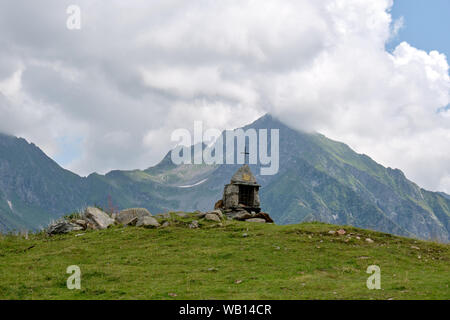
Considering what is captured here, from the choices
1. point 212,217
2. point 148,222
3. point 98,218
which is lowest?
point 148,222

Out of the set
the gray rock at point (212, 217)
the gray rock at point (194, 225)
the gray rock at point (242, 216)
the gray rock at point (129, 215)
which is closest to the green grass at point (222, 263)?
the gray rock at point (194, 225)

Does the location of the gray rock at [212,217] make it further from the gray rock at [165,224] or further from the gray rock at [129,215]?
the gray rock at [129,215]

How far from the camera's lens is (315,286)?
21.2 m

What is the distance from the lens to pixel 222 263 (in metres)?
28.1

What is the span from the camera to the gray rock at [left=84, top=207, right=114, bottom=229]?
43953 mm

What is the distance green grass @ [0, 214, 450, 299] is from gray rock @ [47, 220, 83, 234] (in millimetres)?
1186

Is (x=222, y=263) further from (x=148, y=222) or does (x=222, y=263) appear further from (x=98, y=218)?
(x=98, y=218)

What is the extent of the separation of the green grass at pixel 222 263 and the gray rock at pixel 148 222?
104 centimetres

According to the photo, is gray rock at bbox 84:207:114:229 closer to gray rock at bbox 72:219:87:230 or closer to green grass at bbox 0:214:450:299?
gray rock at bbox 72:219:87:230

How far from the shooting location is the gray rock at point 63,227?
42.6 m

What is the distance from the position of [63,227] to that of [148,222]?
852cm

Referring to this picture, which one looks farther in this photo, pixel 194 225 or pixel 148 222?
pixel 148 222

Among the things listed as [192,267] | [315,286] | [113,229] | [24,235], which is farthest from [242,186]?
[315,286]

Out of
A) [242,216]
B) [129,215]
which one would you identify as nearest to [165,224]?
[129,215]
